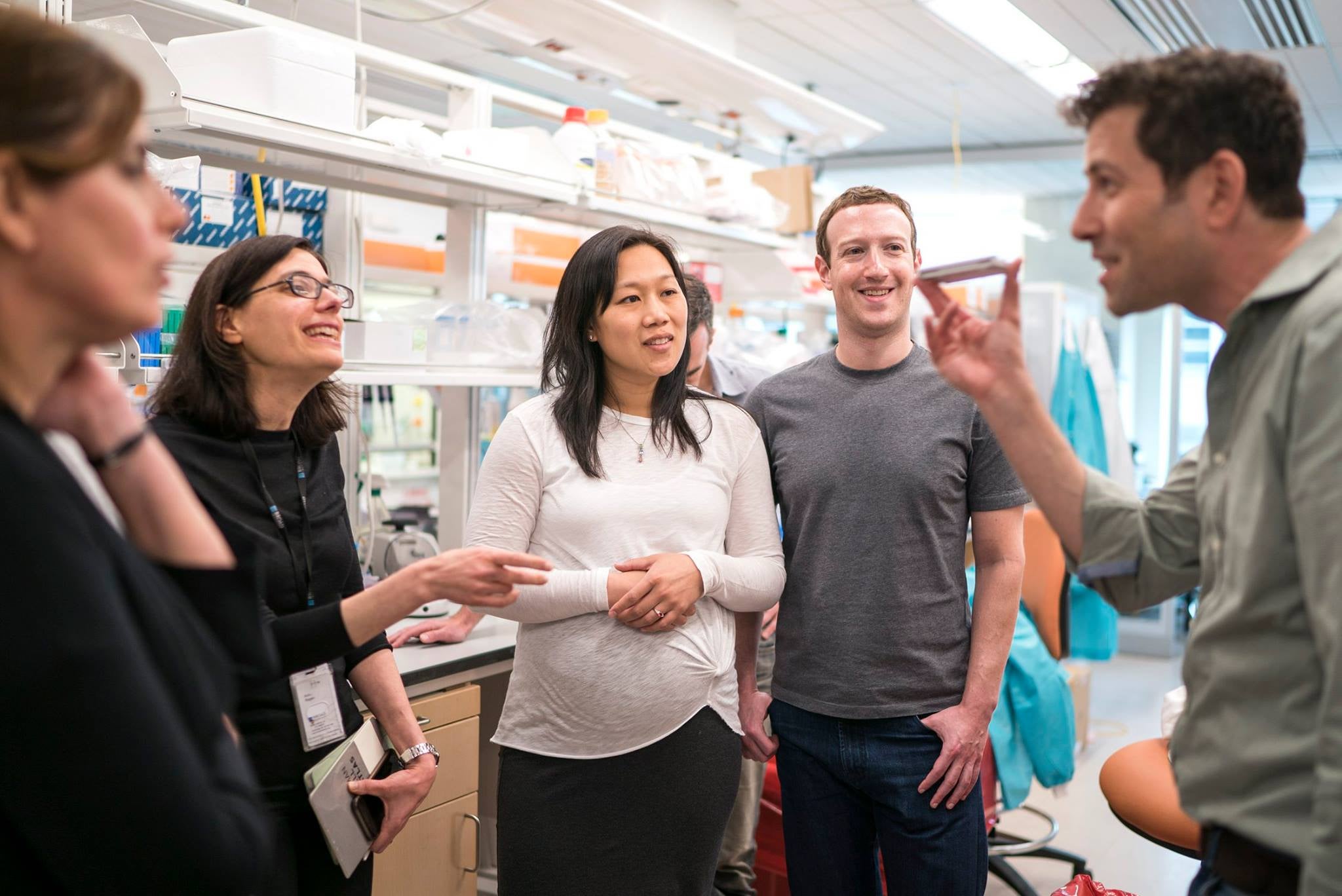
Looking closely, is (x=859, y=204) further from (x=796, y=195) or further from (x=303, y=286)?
(x=796, y=195)

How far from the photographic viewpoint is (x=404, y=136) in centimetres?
249

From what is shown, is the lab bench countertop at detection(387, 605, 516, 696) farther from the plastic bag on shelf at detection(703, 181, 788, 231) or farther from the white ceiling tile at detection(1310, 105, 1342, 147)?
the white ceiling tile at detection(1310, 105, 1342, 147)

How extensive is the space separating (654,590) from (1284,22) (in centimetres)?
499

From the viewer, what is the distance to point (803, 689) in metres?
1.96

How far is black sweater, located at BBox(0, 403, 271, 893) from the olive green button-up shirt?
3.03ft

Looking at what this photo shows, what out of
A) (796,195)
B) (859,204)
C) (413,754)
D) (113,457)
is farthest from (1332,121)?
(113,457)

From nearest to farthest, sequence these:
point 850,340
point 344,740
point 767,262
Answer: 1. point 344,740
2. point 850,340
3. point 767,262

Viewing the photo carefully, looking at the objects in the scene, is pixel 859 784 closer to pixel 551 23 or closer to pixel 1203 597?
pixel 1203 597

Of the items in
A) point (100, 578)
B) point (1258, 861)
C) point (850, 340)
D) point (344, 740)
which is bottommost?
point (344, 740)

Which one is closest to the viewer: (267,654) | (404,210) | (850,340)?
(267,654)

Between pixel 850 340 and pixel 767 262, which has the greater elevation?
pixel 767 262

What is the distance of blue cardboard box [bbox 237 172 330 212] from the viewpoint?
123 inches

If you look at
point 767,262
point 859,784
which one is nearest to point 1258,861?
point 859,784

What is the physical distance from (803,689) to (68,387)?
1407 mm
